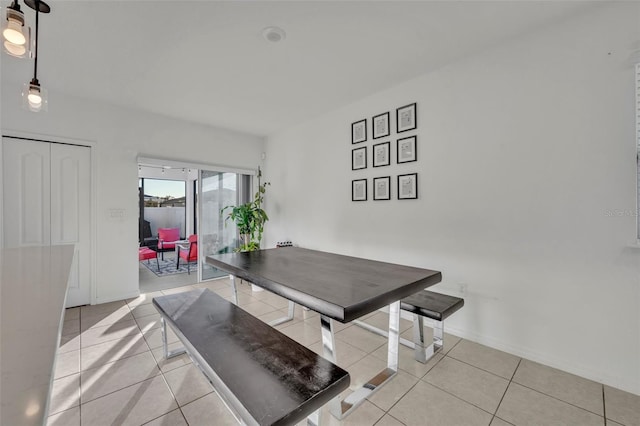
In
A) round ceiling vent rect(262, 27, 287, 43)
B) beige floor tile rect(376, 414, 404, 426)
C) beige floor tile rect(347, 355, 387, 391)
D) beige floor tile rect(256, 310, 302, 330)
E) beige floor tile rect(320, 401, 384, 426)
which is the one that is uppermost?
round ceiling vent rect(262, 27, 287, 43)

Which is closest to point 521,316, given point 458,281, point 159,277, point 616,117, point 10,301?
point 458,281

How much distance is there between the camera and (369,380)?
1978 mm

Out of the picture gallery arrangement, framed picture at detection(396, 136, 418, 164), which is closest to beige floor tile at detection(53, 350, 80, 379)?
the picture gallery arrangement

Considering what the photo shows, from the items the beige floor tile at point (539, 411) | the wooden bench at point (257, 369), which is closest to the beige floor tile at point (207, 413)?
the wooden bench at point (257, 369)

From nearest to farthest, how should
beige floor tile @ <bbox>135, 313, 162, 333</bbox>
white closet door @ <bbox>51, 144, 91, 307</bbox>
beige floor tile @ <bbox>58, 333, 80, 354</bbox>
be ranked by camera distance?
beige floor tile @ <bbox>58, 333, 80, 354</bbox> < beige floor tile @ <bbox>135, 313, 162, 333</bbox> < white closet door @ <bbox>51, 144, 91, 307</bbox>

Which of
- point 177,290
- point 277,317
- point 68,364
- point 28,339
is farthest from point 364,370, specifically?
point 177,290

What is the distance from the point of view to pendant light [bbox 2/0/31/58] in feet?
4.23

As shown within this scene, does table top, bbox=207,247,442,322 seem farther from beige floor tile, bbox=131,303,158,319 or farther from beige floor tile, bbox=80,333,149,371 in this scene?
beige floor tile, bbox=131,303,158,319

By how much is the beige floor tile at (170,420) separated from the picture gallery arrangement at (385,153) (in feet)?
8.80

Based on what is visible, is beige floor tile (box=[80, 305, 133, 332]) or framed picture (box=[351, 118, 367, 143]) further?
framed picture (box=[351, 118, 367, 143])

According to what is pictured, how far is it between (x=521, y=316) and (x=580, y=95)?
179 cm

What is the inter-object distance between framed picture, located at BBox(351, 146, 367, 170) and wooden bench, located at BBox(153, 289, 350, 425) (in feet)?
7.64

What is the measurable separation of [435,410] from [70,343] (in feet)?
10.3

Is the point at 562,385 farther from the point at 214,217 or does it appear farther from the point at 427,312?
the point at 214,217
